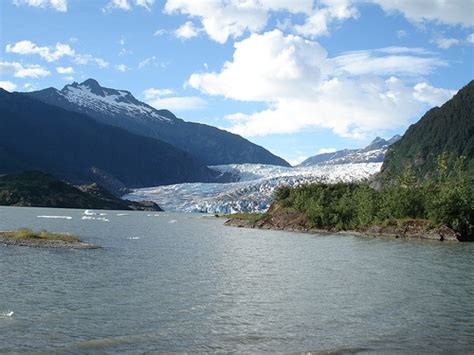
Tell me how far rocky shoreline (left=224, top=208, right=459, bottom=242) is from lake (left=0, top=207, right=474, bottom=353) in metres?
34.5

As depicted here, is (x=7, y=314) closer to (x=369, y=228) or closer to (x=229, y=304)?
(x=229, y=304)

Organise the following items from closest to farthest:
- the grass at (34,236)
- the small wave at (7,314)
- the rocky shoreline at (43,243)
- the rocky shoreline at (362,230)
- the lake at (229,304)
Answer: the lake at (229,304) < the small wave at (7,314) < the rocky shoreline at (43,243) < the grass at (34,236) < the rocky shoreline at (362,230)

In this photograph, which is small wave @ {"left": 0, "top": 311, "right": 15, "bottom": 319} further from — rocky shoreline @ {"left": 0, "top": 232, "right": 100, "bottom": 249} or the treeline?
the treeline

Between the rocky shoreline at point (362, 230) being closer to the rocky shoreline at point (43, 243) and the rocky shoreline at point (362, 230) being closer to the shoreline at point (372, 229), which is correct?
the shoreline at point (372, 229)

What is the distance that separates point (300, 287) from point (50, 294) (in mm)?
14169

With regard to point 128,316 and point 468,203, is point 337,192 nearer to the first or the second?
point 468,203

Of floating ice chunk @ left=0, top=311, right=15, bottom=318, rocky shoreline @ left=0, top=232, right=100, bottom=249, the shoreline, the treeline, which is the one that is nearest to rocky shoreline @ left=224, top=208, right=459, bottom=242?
the shoreline

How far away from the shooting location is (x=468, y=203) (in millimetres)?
83875

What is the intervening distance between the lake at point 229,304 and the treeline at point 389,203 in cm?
3753

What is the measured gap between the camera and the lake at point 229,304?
19.5 m

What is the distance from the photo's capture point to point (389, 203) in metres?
94.0

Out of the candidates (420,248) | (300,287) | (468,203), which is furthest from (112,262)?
(468,203)

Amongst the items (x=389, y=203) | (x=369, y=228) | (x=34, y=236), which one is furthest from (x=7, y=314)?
(x=389, y=203)

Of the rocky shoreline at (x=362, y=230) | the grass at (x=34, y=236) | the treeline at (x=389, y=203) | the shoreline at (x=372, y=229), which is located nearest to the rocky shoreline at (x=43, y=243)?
the grass at (x=34, y=236)
